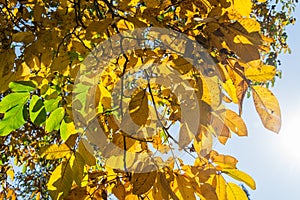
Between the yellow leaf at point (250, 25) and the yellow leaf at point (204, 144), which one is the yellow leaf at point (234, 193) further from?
the yellow leaf at point (250, 25)

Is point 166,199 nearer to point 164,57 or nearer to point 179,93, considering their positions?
point 179,93

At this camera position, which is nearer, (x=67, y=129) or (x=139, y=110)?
(x=139, y=110)

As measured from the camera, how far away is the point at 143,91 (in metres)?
0.75

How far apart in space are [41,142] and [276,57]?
1844 mm

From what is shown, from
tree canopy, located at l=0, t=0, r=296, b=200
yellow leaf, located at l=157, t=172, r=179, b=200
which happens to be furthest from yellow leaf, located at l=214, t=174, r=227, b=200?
yellow leaf, located at l=157, t=172, r=179, b=200

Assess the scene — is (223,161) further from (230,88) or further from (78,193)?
(78,193)

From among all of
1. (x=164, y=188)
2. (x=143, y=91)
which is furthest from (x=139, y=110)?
(x=164, y=188)

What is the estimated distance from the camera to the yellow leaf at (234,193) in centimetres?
80

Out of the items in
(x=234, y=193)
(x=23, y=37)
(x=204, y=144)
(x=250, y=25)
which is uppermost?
(x=23, y=37)

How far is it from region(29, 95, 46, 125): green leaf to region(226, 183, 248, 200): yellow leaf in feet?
1.29

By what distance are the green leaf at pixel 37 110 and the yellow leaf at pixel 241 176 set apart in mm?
380

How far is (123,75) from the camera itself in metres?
0.87

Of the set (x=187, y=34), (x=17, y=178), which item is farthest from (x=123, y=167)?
(x=17, y=178)

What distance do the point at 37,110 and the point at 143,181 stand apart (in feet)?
0.93
